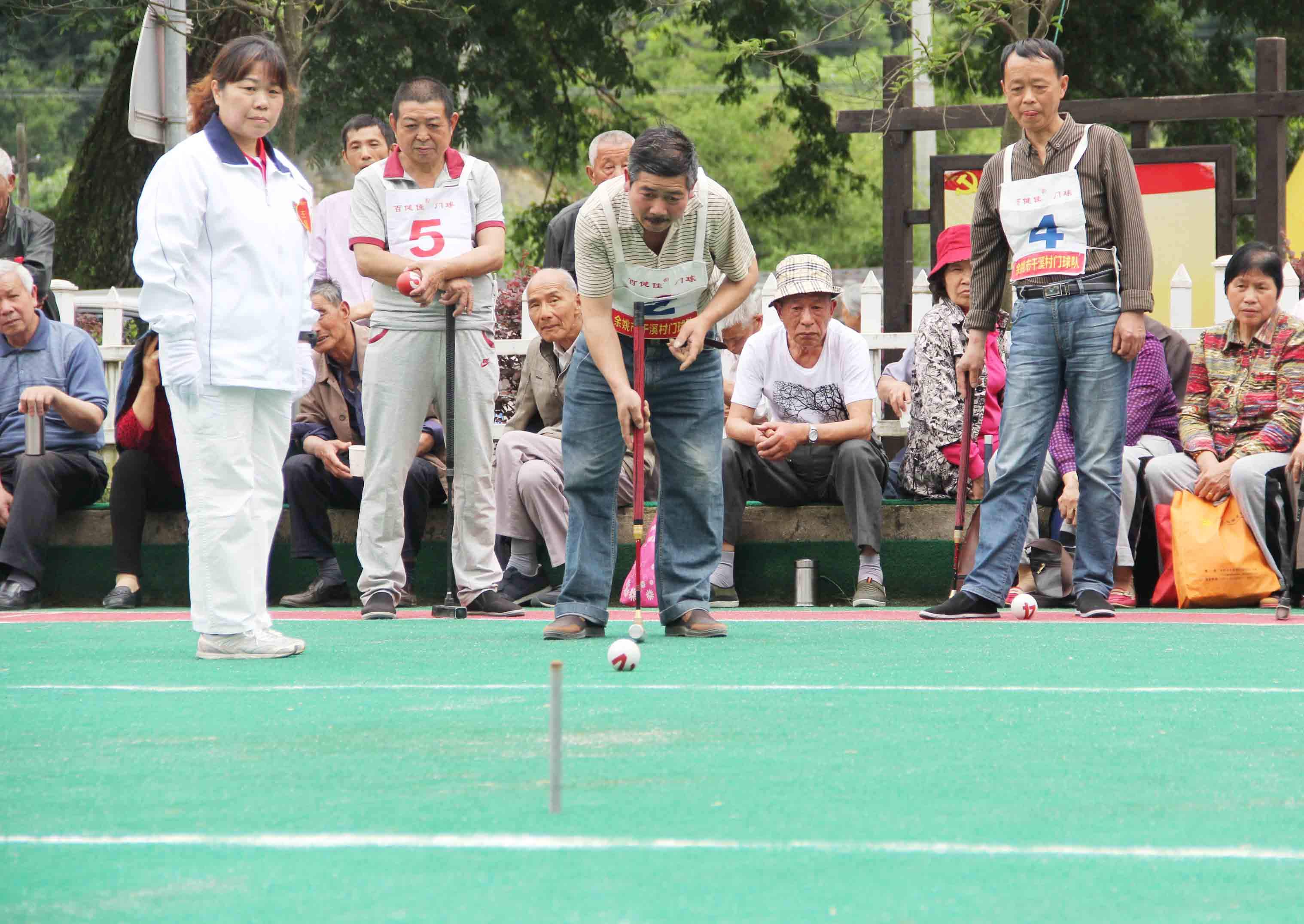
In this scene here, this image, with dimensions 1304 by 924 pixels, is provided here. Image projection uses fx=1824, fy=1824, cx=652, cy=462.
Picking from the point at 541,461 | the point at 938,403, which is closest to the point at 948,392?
the point at 938,403

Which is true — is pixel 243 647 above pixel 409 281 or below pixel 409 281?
below

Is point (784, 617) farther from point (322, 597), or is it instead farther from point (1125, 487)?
point (322, 597)

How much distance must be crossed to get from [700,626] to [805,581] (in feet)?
7.57

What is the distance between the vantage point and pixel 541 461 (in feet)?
28.9

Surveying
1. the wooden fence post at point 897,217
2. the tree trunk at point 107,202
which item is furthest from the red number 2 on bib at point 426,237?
the tree trunk at point 107,202

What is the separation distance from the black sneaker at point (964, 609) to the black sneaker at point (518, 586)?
86.3 inches

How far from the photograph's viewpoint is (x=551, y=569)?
923cm

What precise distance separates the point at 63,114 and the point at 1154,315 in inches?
1581

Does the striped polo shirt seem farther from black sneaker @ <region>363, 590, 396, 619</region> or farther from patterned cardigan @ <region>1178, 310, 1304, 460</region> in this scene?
patterned cardigan @ <region>1178, 310, 1304, 460</region>

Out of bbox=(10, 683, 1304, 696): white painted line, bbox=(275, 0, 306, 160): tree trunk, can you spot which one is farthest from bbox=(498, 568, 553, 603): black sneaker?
bbox=(275, 0, 306, 160): tree trunk

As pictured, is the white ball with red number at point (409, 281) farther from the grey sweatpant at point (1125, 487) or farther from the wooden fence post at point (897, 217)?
the wooden fence post at point (897, 217)

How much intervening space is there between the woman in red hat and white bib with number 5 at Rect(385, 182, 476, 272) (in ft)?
7.70

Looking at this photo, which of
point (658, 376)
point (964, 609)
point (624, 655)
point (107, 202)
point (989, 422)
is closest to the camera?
point (624, 655)

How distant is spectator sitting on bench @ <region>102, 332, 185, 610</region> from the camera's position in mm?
9109
